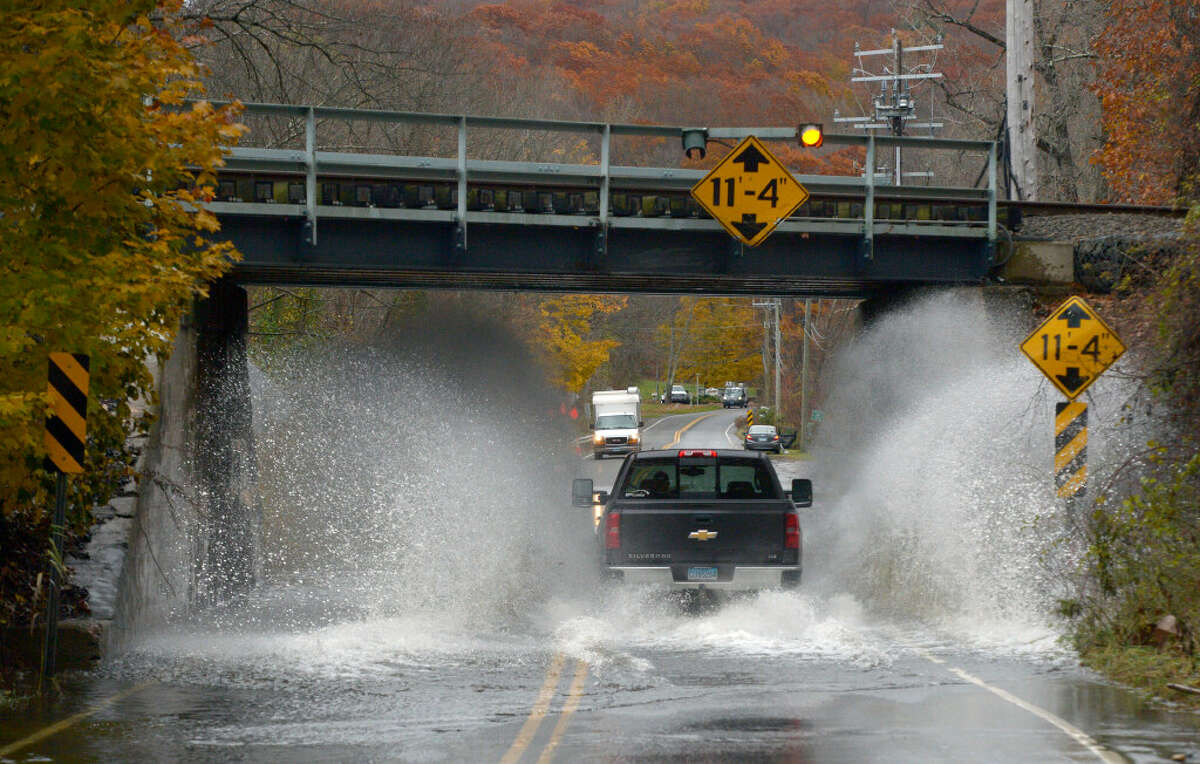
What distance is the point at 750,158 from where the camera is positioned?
23.5 m

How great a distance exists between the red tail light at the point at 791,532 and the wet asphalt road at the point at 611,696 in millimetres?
543

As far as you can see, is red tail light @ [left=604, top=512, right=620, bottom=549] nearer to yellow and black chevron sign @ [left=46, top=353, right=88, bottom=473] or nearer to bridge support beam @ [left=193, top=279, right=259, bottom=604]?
yellow and black chevron sign @ [left=46, top=353, right=88, bottom=473]

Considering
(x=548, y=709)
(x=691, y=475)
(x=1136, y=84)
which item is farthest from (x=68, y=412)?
(x=1136, y=84)

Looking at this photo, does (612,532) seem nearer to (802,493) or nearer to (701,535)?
(701,535)

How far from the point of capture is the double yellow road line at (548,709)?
8750 mm

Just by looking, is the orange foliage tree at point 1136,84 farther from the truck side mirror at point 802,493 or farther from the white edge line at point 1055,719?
the white edge line at point 1055,719

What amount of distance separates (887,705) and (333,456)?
26667mm

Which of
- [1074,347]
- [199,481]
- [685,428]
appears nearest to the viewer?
[1074,347]

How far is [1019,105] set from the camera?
30781 millimetres

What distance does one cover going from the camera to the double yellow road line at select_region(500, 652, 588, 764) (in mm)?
8750

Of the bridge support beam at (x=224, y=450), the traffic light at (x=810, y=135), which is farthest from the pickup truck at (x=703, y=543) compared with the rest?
the traffic light at (x=810, y=135)

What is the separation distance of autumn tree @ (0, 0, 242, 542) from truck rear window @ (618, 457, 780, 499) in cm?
546

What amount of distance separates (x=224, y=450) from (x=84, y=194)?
11700mm

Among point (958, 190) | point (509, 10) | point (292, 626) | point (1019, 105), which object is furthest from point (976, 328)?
point (509, 10)
